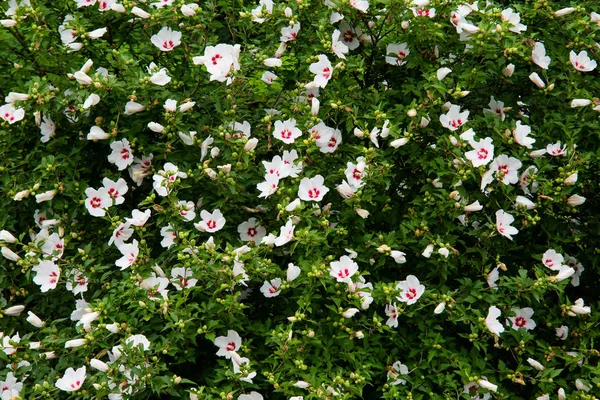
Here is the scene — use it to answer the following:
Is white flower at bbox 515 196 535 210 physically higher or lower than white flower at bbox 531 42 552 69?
lower

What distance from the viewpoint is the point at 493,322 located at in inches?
149

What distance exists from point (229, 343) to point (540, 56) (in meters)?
1.98

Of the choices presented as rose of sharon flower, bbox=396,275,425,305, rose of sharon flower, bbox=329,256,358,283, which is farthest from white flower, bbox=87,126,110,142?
rose of sharon flower, bbox=396,275,425,305

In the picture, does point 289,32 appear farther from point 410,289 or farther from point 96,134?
point 410,289

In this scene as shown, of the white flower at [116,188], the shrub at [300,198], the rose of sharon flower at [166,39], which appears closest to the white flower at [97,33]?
the shrub at [300,198]

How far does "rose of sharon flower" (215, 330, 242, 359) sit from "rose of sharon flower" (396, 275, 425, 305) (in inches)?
28.7

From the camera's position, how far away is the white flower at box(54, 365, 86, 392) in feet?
11.5

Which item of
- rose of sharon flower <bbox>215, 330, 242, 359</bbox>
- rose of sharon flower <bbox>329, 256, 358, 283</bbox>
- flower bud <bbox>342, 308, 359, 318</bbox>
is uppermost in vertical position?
rose of sharon flower <bbox>329, 256, 358, 283</bbox>

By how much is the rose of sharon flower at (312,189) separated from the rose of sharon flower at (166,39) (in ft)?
3.02

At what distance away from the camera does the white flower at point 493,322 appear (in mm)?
3762

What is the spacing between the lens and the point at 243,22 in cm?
429

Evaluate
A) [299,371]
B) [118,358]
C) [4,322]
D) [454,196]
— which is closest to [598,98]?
[454,196]

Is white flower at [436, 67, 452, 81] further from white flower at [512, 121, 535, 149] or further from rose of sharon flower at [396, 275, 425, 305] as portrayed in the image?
rose of sharon flower at [396, 275, 425, 305]

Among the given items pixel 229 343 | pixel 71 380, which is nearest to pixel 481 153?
pixel 229 343
